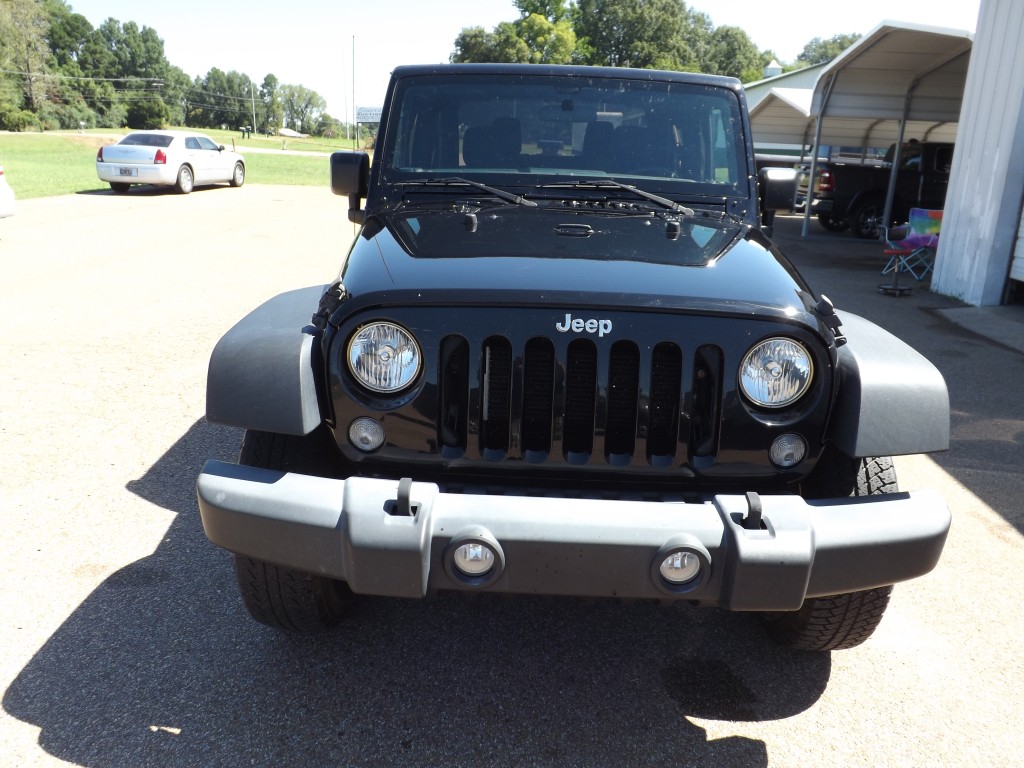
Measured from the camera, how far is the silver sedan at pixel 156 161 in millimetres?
19016

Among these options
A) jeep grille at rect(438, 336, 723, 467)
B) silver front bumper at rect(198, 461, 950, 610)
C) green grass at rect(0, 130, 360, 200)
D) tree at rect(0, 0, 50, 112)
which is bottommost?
green grass at rect(0, 130, 360, 200)

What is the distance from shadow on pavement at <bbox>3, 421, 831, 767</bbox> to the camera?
2432 millimetres

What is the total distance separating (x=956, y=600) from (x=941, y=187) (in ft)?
46.3

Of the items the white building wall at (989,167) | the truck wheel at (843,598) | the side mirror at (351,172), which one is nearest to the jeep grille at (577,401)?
the truck wheel at (843,598)

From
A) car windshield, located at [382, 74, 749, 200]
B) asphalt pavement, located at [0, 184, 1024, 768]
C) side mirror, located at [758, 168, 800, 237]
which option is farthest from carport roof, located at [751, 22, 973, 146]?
asphalt pavement, located at [0, 184, 1024, 768]

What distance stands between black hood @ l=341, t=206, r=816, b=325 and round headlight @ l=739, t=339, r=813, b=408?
0.09 m

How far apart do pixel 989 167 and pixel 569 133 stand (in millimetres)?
7956

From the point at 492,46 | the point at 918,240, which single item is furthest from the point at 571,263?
the point at 492,46

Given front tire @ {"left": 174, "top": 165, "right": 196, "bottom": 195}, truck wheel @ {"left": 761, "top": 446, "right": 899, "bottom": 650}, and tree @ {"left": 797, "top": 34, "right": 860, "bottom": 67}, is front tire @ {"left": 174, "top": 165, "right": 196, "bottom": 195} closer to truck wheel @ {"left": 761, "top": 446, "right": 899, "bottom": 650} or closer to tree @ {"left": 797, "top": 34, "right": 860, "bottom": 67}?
truck wheel @ {"left": 761, "top": 446, "right": 899, "bottom": 650}

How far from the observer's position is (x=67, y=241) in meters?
11.8

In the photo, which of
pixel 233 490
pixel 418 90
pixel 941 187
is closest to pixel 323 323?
pixel 233 490

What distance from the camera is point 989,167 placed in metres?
9.59

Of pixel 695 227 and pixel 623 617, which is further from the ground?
pixel 695 227

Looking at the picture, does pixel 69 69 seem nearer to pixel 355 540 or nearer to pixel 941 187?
pixel 941 187
